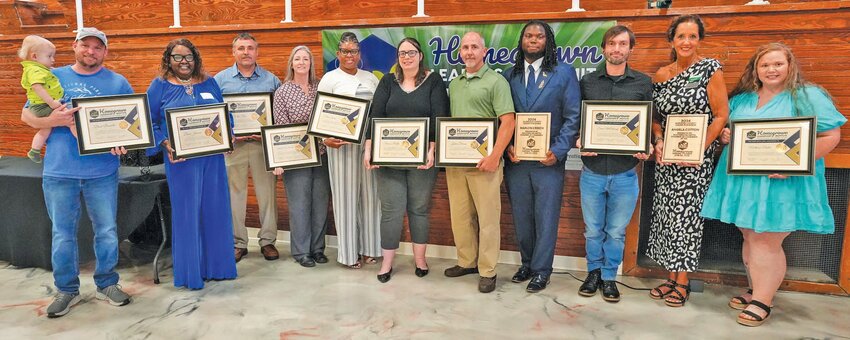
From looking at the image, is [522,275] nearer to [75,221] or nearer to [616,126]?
[616,126]

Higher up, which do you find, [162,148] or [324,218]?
[162,148]

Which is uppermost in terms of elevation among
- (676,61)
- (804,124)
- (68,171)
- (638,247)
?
(676,61)

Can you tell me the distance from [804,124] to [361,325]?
2240 mm

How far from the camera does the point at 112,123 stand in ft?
8.43

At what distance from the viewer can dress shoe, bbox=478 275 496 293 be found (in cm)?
293

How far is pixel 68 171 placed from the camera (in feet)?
8.20

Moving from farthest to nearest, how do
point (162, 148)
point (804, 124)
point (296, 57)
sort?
point (296, 57)
point (162, 148)
point (804, 124)

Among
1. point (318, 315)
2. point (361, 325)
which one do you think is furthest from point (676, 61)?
point (318, 315)

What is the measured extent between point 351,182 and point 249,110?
2.55 ft

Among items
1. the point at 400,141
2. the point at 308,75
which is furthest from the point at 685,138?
the point at 308,75

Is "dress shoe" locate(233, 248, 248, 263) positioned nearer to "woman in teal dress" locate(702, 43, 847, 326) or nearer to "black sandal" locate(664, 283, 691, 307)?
"black sandal" locate(664, 283, 691, 307)

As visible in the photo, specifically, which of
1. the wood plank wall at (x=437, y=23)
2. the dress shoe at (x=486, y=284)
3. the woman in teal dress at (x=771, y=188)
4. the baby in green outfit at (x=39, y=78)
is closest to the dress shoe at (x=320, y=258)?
the wood plank wall at (x=437, y=23)

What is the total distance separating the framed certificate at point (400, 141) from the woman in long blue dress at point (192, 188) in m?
0.91

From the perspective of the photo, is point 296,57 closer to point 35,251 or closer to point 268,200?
point 268,200
